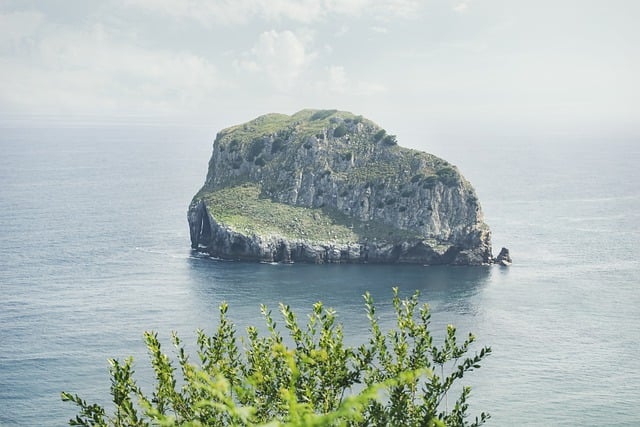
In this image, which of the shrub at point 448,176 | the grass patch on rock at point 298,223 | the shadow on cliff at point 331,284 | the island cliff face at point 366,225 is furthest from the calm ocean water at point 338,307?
the shrub at point 448,176

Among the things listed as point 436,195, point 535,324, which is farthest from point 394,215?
point 535,324

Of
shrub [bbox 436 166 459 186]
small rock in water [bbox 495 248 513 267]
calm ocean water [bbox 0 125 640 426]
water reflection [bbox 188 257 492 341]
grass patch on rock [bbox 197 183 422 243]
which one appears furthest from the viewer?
shrub [bbox 436 166 459 186]

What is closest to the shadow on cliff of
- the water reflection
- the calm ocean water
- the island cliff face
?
the water reflection

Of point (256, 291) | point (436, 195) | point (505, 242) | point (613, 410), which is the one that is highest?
point (436, 195)

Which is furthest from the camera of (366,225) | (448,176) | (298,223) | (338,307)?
(448,176)

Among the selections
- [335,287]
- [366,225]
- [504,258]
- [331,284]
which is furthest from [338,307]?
[504,258]

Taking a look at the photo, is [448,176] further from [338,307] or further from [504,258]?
[338,307]

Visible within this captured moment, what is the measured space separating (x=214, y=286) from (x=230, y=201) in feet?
163

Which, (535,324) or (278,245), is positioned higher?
(278,245)

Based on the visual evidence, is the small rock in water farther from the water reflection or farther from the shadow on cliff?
the shadow on cliff

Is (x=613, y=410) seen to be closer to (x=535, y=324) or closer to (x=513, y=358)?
(x=513, y=358)

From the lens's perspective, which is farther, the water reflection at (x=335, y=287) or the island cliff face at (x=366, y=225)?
the island cliff face at (x=366, y=225)

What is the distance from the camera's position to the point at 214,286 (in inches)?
6073

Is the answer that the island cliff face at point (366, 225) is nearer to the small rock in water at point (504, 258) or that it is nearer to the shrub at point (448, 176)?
the shrub at point (448, 176)
